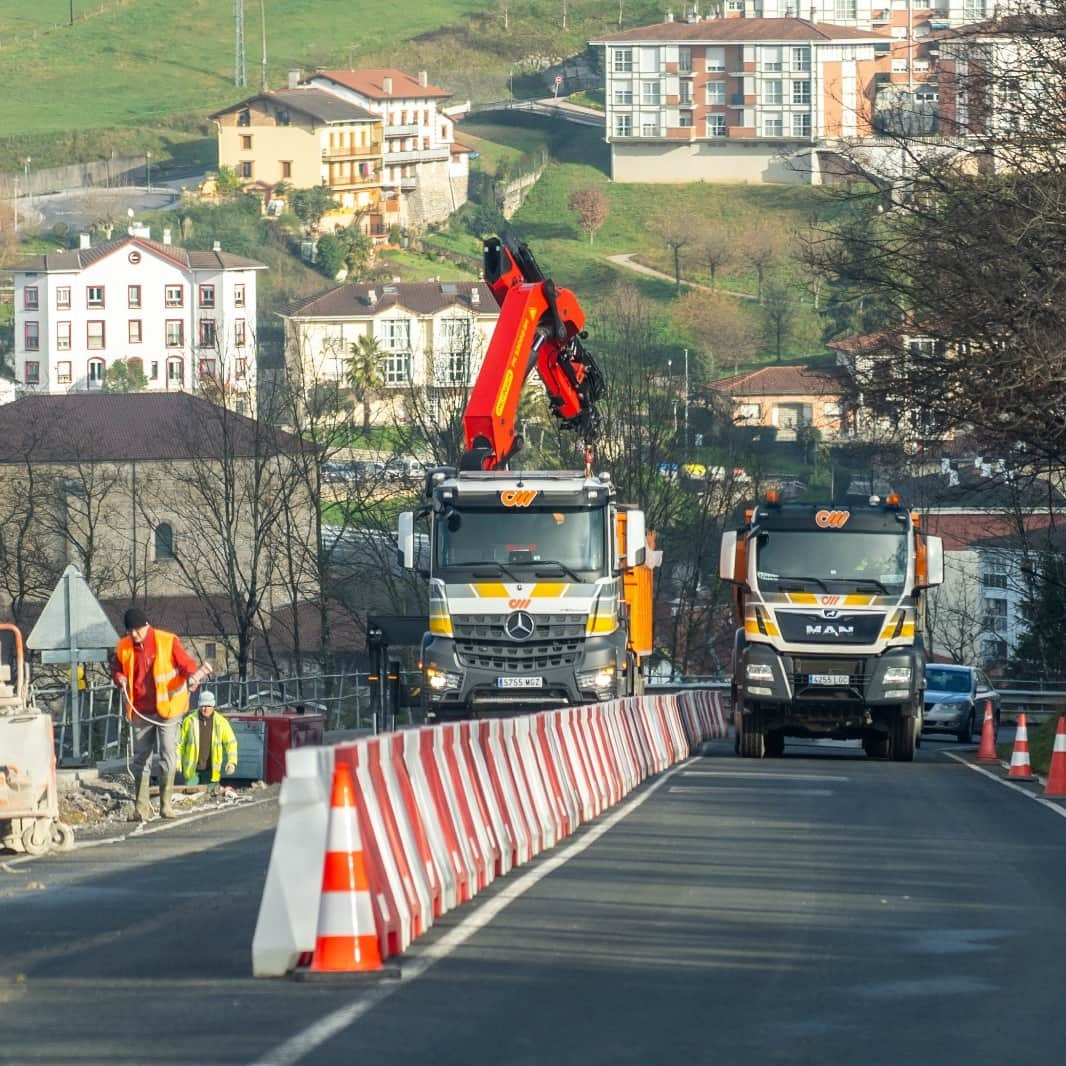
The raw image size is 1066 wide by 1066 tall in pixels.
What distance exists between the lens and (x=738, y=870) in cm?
1325

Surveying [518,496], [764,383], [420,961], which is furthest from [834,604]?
[764,383]

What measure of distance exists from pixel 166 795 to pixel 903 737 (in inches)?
537

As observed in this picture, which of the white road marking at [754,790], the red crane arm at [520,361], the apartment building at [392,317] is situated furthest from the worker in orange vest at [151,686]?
the apartment building at [392,317]

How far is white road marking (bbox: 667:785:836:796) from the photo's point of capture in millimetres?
20938

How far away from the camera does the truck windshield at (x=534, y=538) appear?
25172 millimetres

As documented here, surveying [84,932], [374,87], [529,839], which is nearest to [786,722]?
[529,839]

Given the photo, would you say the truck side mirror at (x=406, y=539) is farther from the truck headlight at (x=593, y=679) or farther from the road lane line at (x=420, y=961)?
the road lane line at (x=420, y=961)

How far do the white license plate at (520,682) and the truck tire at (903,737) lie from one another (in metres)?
5.55

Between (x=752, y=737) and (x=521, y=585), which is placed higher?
(x=521, y=585)

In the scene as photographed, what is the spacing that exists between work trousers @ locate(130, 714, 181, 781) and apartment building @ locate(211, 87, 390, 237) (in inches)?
6722

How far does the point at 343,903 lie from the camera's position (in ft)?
28.7

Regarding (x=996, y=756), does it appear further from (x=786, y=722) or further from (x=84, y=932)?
(x=84, y=932)

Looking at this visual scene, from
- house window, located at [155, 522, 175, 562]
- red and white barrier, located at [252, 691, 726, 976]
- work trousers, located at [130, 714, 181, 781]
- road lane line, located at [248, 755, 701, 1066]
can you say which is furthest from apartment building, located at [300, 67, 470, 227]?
road lane line, located at [248, 755, 701, 1066]

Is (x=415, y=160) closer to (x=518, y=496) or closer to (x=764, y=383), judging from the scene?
(x=764, y=383)
